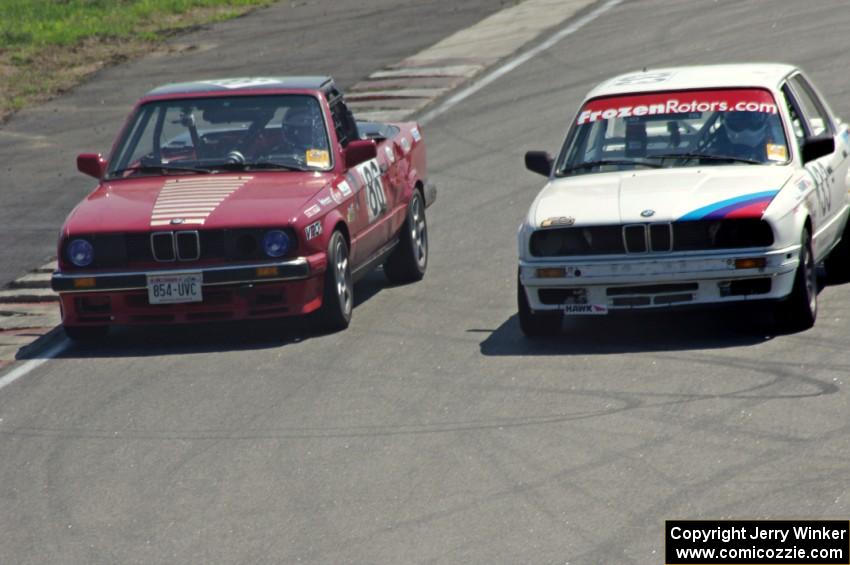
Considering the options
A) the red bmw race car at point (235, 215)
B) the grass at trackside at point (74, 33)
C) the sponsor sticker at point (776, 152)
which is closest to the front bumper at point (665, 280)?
the sponsor sticker at point (776, 152)

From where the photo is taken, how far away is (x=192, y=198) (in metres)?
11.1

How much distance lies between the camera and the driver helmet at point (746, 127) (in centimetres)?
1066

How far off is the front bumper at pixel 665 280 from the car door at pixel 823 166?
0.82 meters

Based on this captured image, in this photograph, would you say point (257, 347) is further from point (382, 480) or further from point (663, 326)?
point (382, 480)

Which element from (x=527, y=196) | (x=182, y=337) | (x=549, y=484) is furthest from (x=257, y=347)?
(x=527, y=196)

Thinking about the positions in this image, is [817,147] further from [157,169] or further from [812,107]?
[157,169]

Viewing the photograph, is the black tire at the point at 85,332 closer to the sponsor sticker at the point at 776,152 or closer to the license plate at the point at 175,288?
the license plate at the point at 175,288

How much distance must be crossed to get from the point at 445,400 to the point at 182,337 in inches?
115

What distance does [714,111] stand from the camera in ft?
35.4

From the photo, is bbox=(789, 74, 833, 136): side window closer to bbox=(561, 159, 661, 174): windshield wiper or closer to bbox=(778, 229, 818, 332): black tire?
bbox=(561, 159, 661, 174): windshield wiper

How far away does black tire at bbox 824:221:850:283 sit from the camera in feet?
37.6

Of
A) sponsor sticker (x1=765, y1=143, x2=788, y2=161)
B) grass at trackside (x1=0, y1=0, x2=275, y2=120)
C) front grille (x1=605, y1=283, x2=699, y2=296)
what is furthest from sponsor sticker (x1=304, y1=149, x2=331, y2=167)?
grass at trackside (x1=0, y1=0, x2=275, y2=120)

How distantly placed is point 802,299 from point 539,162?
84.2 inches

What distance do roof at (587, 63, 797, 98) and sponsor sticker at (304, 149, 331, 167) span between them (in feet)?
6.25
